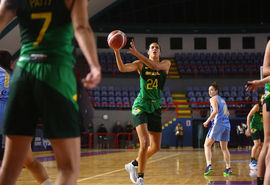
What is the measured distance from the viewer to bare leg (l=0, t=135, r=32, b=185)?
239 centimetres

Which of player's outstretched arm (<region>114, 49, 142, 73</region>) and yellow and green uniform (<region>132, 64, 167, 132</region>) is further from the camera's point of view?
yellow and green uniform (<region>132, 64, 167, 132</region>)

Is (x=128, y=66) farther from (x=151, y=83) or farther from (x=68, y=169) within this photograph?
(x=68, y=169)

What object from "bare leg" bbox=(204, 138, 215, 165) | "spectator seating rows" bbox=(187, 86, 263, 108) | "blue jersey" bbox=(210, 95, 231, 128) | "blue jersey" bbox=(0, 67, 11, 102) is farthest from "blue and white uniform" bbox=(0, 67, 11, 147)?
"spectator seating rows" bbox=(187, 86, 263, 108)

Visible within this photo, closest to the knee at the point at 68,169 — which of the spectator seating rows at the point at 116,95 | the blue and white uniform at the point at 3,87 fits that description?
the blue and white uniform at the point at 3,87

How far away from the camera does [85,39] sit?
2307 mm

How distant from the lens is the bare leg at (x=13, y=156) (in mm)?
2389

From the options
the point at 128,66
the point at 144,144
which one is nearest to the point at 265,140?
the point at 144,144

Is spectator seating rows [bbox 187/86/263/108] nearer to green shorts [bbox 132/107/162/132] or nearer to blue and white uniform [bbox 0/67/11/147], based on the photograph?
green shorts [bbox 132/107/162/132]

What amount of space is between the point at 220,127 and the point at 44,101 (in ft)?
20.1

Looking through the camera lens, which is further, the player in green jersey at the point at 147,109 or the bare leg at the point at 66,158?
the player in green jersey at the point at 147,109

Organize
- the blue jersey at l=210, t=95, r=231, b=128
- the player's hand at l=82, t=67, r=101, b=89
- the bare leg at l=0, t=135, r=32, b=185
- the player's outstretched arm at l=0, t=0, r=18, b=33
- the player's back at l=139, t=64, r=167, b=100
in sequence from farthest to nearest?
the blue jersey at l=210, t=95, r=231, b=128, the player's back at l=139, t=64, r=167, b=100, the player's outstretched arm at l=0, t=0, r=18, b=33, the bare leg at l=0, t=135, r=32, b=185, the player's hand at l=82, t=67, r=101, b=89

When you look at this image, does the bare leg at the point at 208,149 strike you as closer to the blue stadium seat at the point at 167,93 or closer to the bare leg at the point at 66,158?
the bare leg at the point at 66,158

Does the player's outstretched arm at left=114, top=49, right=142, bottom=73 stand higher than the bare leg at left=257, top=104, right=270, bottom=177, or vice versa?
the player's outstretched arm at left=114, top=49, right=142, bottom=73

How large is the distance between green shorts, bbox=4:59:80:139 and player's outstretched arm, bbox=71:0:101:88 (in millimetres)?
202
